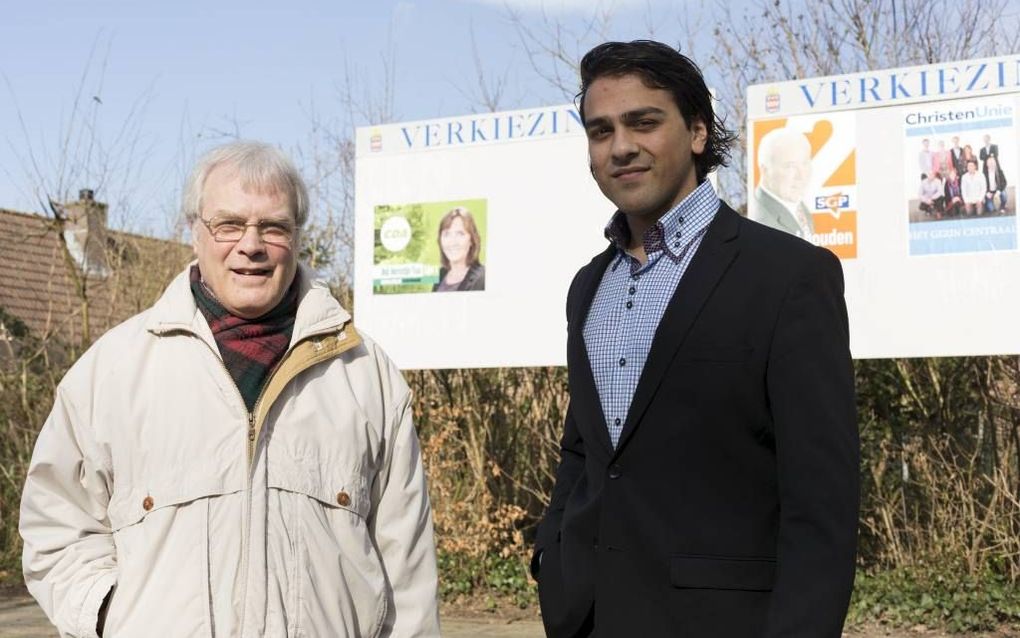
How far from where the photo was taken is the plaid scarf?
2.88 meters

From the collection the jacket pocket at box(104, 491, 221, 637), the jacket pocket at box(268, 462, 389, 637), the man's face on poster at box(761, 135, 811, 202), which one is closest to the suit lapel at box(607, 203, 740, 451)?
the jacket pocket at box(268, 462, 389, 637)

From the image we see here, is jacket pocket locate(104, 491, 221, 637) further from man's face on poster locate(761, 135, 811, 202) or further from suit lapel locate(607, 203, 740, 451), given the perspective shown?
man's face on poster locate(761, 135, 811, 202)

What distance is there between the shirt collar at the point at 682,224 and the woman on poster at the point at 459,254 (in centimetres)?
636

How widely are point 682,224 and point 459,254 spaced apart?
21.6 feet

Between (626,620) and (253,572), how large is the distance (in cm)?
81

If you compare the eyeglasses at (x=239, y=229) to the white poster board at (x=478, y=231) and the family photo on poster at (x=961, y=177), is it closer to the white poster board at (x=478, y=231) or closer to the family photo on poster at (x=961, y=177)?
the family photo on poster at (x=961, y=177)

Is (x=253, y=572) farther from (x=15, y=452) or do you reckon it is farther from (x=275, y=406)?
(x=15, y=452)

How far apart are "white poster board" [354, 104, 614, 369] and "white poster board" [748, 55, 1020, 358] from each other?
1.36 m

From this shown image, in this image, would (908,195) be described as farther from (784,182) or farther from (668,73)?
(668,73)

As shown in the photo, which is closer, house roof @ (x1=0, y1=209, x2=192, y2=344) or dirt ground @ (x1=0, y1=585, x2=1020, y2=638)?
dirt ground @ (x1=0, y1=585, x2=1020, y2=638)

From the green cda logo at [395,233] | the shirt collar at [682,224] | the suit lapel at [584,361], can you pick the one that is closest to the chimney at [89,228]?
the green cda logo at [395,233]

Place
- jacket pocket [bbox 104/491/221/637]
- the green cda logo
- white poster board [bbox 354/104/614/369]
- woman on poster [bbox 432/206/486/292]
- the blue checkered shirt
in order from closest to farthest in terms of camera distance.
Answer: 1. the blue checkered shirt
2. jacket pocket [bbox 104/491/221/637]
3. white poster board [bbox 354/104/614/369]
4. woman on poster [bbox 432/206/486/292]
5. the green cda logo

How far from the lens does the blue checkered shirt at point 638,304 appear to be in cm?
257

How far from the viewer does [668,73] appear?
266cm
